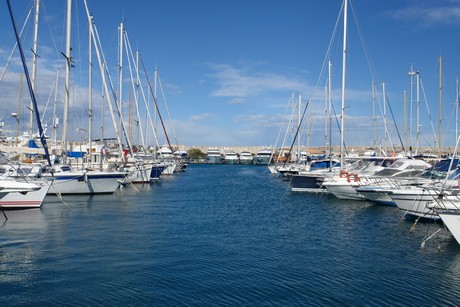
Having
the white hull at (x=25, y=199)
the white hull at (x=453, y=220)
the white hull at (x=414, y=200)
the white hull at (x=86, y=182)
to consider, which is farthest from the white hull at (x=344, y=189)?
the white hull at (x=25, y=199)

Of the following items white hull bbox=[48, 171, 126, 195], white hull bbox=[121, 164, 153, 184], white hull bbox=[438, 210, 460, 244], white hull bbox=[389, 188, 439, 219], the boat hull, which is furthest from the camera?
white hull bbox=[121, 164, 153, 184]

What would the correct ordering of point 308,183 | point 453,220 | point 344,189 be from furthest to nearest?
1. point 308,183
2. point 344,189
3. point 453,220

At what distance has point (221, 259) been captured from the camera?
51.1 ft

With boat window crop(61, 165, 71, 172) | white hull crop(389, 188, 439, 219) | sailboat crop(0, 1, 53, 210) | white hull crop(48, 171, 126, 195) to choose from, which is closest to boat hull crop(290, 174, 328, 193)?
white hull crop(389, 188, 439, 219)

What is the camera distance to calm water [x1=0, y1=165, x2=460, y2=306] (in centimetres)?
1184

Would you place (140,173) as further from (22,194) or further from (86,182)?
(22,194)

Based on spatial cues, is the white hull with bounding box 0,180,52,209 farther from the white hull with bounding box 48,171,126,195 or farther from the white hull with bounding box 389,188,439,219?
the white hull with bounding box 389,188,439,219

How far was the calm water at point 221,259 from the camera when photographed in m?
11.8

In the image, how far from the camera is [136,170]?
1812 inches

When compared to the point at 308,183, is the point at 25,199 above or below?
below

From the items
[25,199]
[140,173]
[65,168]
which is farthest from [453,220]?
[140,173]

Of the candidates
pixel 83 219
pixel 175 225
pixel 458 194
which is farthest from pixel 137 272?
pixel 458 194

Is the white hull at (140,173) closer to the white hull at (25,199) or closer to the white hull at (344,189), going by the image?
the white hull at (25,199)

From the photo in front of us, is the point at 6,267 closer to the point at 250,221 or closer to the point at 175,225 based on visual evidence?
the point at 175,225
